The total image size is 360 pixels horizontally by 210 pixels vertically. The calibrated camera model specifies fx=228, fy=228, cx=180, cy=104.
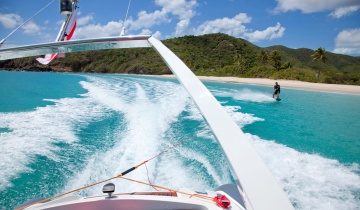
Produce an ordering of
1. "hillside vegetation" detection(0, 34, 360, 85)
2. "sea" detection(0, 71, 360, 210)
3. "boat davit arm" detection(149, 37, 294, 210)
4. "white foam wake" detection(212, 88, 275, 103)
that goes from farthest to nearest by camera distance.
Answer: "hillside vegetation" detection(0, 34, 360, 85)
"white foam wake" detection(212, 88, 275, 103)
"sea" detection(0, 71, 360, 210)
"boat davit arm" detection(149, 37, 294, 210)

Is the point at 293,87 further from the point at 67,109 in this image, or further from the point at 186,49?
the point at 186,49

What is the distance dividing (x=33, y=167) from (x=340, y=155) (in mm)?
8799

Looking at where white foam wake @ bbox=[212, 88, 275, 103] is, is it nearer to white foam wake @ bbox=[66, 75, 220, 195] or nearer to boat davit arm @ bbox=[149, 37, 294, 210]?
white foam wake @ bbox=[66, 75, 220, 195]

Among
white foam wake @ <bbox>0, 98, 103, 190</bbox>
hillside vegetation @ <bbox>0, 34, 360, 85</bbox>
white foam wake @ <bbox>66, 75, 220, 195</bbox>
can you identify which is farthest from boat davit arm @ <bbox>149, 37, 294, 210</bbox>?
hillside vegetation @ <bbox>0, 34, 360, 85</bbox>

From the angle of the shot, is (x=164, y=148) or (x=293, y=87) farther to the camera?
(x=293, y=87)

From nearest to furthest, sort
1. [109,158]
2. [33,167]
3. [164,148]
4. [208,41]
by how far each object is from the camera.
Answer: [33,167] → [109,158] → [164,148] → [208,41]

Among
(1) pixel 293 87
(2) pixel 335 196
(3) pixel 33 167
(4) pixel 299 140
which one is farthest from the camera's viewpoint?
(1) pixel 293 87

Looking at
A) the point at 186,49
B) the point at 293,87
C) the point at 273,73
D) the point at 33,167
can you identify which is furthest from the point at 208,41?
the point at 33,167

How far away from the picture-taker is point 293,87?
2952 centimetres

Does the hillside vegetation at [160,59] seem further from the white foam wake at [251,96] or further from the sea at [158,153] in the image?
the sea at [158,153]

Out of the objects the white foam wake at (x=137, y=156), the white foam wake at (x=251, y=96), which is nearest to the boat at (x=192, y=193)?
the white foam wake at (x=137, y=156)

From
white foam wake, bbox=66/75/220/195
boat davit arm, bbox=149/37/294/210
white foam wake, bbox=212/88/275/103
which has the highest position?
boat davit arm, bbox=149/37/294/210

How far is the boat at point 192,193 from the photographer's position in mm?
1195

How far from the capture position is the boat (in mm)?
1195
